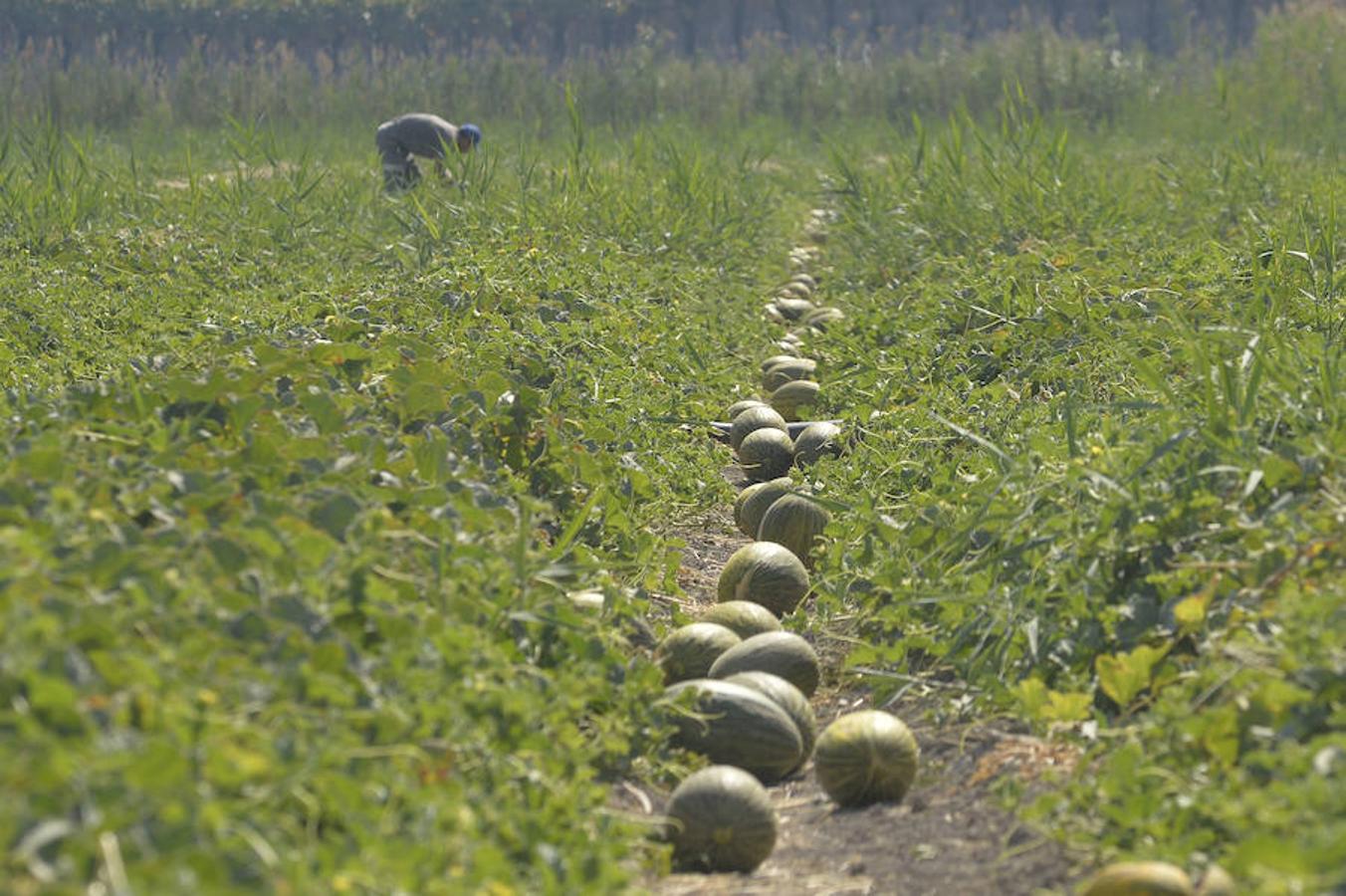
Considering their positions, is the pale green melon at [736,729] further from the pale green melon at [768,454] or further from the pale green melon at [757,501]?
the pale green melon at [768,454]

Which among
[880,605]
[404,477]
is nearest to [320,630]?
[404,477]

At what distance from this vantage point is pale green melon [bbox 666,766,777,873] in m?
3.54

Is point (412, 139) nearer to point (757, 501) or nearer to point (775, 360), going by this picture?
point (775, 360)

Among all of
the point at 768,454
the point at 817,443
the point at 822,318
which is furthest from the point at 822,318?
the point at 817,443

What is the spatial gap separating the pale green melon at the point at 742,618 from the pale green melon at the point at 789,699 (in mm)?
452

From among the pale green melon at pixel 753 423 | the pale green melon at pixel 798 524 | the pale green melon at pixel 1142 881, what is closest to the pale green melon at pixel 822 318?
the pale green melon at pixel 753 423

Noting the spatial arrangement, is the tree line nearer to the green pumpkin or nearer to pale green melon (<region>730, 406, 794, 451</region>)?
the green pumpkin

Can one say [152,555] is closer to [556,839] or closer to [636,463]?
[556,839]

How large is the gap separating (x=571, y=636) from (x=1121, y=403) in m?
1.88

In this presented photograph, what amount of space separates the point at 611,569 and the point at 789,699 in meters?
1.02

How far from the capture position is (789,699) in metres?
4.16

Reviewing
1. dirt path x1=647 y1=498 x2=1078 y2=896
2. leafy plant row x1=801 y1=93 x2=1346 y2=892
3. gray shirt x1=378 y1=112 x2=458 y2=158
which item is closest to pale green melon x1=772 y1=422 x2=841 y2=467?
leafy plant row x1=801 y1=93 x2=1346 y2=892

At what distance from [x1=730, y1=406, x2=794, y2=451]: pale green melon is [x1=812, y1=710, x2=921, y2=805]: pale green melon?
3.14m

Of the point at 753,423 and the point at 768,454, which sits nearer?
the point at 768,454
